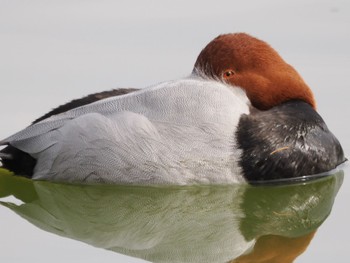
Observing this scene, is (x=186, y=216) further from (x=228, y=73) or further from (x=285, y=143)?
(x=228, y=73)

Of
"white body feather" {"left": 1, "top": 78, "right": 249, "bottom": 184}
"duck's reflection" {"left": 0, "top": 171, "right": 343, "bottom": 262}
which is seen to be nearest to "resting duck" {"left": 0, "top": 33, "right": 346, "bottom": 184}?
"white body feather" {"left": 1, "top": 78, "right": 249, "bottom": 184}

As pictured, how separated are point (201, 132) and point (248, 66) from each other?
77 centimetres

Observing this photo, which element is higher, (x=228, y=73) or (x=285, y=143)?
(x=228, y=73)

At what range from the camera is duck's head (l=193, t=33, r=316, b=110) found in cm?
891

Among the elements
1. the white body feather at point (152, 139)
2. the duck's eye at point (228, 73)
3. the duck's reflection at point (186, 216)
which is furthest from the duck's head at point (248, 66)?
the duck's reflection at point (186, 216)

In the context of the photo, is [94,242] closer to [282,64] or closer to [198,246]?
[198,246]

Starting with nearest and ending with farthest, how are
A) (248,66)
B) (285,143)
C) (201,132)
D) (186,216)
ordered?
1. (186,216)
2. (201,132)
3. (285,143)
4. (248,66)

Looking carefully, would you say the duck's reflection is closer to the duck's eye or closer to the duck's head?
the duck's head

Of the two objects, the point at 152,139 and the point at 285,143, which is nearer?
the point at 152,139

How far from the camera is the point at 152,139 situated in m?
8.62

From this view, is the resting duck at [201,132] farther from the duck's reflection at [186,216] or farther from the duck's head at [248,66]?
the duck's reflection at [186,216]

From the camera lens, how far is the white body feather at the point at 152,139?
8562mm

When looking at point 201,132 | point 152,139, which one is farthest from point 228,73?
point 152,139

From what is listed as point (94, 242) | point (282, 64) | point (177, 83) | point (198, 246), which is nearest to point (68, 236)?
point (94, 242)
